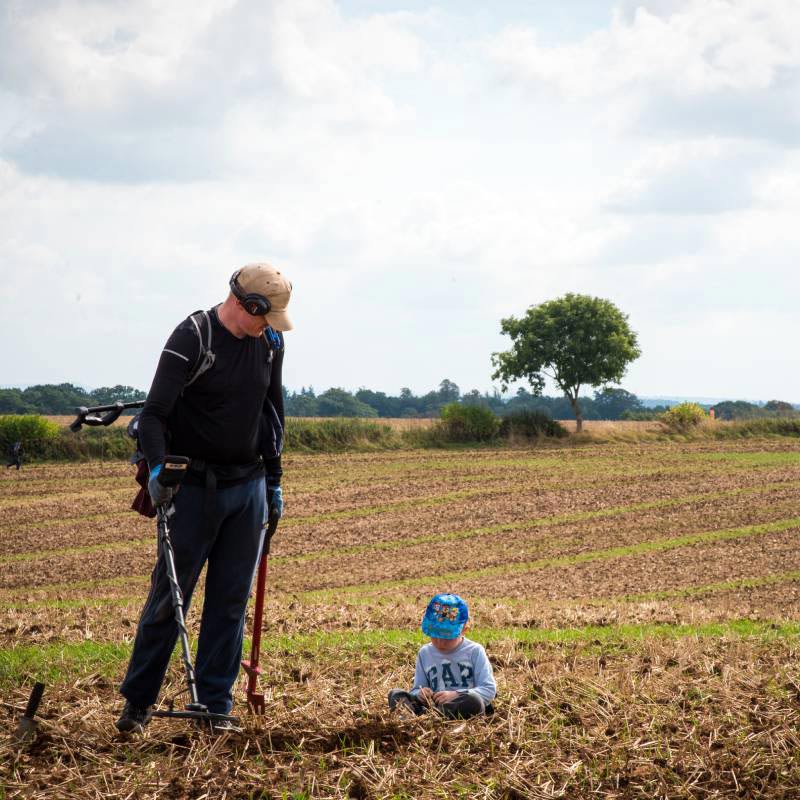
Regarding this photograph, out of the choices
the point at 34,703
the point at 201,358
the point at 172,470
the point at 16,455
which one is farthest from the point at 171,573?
→ the point at 16,455

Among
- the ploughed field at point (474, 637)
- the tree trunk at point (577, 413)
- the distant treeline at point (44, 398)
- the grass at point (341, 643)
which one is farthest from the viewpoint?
the distant treeline at point (44, 398)

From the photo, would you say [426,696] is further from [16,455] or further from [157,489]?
[16,455]

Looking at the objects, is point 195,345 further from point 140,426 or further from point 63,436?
point 63,436

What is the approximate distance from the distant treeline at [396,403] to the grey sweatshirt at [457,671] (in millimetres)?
45530

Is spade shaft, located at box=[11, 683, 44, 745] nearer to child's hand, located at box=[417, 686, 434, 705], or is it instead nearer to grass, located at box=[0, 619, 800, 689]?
grass, located at box=[0, 619, 800, 689]

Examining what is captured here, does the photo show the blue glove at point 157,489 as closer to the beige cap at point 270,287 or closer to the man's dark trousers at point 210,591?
the man's dark trousers at point 210,591

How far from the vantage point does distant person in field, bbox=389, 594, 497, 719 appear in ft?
19.0

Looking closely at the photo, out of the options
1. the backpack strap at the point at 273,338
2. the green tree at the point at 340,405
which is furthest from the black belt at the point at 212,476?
the green tree at the point at 340,405

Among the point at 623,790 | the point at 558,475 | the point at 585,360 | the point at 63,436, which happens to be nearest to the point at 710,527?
the point at 558,475

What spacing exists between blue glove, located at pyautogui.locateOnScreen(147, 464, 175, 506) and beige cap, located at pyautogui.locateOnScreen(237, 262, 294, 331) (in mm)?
1095

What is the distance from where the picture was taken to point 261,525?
5789 millimetres

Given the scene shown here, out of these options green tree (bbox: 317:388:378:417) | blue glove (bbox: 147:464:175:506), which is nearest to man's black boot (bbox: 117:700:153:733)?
blue glove (bbox: 147:464:175:506)

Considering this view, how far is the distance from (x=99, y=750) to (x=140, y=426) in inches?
72.2

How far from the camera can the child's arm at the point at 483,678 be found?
588 centimetres
